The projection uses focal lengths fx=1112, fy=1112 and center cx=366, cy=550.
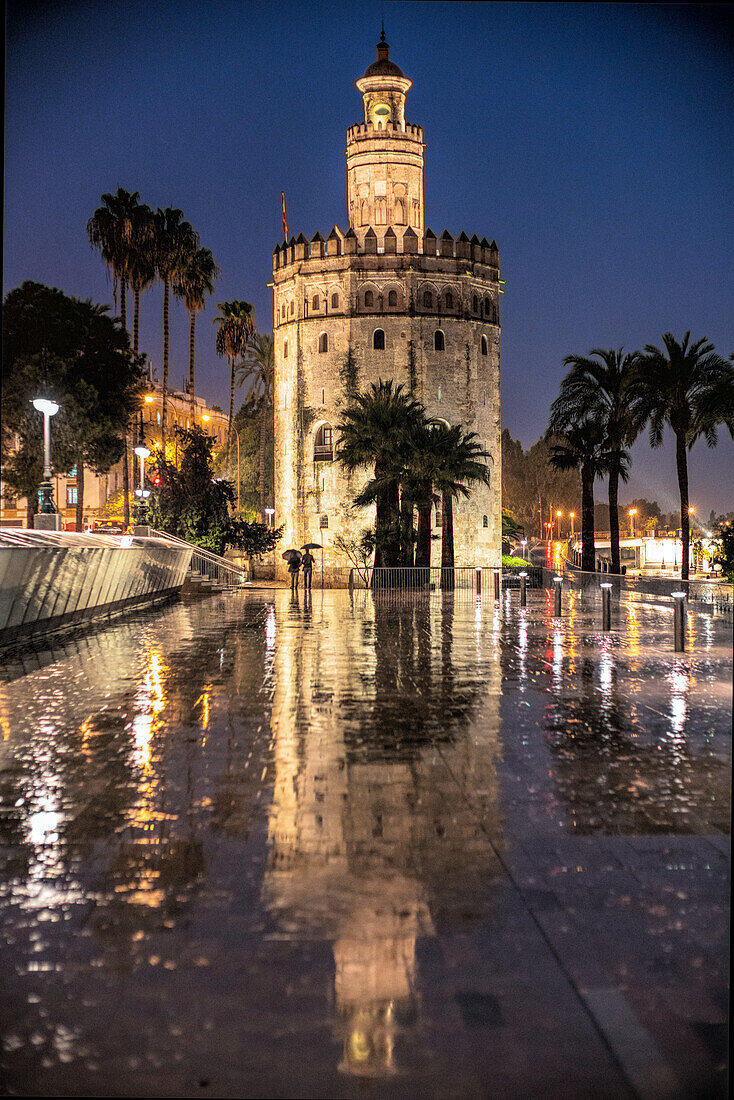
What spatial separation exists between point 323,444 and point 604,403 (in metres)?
21.8

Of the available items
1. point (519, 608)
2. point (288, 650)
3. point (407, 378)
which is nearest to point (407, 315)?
point (407, 378)

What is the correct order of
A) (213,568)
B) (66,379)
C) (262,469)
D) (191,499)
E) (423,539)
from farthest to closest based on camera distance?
(262,469)
(191,499)
(423,539)
(213,568)
(66,379)

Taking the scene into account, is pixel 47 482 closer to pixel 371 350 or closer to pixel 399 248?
pixel 371 350

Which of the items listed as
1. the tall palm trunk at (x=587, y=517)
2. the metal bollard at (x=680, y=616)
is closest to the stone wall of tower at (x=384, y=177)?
the tall palm trunk at (x=587, y=517)

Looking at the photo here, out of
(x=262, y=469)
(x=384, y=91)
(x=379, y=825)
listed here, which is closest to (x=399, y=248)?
(x=384, y=91)

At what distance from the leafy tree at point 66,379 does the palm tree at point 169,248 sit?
11.8 meters

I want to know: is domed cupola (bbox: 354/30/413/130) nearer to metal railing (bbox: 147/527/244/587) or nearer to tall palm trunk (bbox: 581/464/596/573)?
tall palm trunk (bbox: 581/464/596/573)

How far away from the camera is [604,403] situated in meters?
42.6

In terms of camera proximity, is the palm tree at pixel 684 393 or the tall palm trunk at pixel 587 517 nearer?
the palm tree at pixel 684 393

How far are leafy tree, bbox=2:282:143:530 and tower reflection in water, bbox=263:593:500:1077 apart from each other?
2231cm

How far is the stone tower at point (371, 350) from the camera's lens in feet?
195

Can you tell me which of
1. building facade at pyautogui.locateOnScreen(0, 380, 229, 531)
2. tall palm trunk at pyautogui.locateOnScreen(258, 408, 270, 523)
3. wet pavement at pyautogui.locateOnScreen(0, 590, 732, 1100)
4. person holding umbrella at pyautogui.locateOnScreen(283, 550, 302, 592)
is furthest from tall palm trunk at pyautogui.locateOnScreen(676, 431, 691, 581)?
tall palm trunk at pyautogui.locateOnScreen(258, 408, 270, 523)

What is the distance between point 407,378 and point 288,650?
45.1 m

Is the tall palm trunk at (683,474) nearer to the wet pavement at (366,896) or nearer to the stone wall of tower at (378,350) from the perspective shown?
the stone wall of tower at (378,350)
